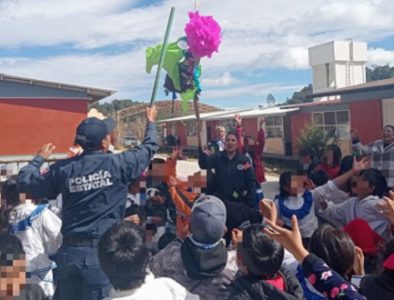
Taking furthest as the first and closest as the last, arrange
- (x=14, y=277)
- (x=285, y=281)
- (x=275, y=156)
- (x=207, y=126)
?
(x=207, y=126), (x=275, y=156), (x=14, y=277), (x=285, y=281)

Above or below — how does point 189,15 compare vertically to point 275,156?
above

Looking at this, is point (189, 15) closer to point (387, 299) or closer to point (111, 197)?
point (111, 197)

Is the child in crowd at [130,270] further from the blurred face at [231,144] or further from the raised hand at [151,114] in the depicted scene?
the blurred face at [231,144]

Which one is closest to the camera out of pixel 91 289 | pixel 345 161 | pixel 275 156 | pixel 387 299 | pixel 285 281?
pixel 387 299

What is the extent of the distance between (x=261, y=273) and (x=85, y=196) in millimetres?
1285

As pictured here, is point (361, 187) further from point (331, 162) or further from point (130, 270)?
point (130, 270)

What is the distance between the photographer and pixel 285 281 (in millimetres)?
2299

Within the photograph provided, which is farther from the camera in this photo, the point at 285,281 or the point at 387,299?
the point at 285,281

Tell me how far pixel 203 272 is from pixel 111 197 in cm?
84

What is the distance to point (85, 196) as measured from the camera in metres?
3.03

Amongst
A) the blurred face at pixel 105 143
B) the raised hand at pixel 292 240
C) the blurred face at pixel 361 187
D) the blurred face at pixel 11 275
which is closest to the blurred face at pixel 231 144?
the blurred face at pixel 361 187

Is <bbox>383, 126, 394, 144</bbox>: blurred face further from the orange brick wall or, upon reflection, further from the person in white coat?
the orange brick wall

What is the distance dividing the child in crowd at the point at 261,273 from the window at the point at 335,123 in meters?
17.9

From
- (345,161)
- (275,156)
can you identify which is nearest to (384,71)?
(275,156)
